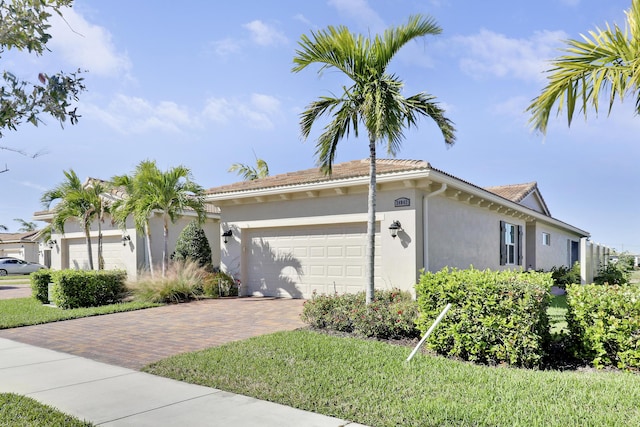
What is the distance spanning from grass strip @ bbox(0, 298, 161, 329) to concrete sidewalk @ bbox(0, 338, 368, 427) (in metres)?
4.33

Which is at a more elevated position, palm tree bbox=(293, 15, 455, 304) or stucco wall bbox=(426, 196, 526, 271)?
palm tree bbox=(293, 15, 455, 304)

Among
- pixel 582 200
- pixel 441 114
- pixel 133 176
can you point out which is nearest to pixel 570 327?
pixel 441 114

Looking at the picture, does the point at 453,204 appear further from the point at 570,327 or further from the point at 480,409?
the point at 480,409

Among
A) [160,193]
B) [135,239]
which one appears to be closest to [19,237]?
[135,239]

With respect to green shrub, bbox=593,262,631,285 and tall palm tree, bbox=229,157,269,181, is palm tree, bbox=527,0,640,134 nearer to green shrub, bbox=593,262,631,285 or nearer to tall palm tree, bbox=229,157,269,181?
green shrub, bbox=593,262,631,285

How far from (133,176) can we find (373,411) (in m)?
13.6

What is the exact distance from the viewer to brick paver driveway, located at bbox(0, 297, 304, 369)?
7.46m

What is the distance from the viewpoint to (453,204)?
525 inches

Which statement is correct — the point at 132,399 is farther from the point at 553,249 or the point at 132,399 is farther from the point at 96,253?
the point at 553,249

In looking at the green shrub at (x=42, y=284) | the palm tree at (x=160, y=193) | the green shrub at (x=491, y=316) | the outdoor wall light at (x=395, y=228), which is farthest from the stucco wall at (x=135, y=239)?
the green shrub at (x=491, y=316)

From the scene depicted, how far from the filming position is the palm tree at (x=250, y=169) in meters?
32.0

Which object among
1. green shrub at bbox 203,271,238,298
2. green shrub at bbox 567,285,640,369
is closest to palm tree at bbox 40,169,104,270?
green shrub at bbox 203,271,238,298

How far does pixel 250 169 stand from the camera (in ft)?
106

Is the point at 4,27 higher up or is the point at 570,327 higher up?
the point at 4,27
